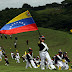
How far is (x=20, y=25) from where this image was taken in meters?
13.7

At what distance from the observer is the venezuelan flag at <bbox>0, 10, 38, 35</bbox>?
44.0ft

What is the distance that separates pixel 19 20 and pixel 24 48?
2976cm

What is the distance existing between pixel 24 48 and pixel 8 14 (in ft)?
141

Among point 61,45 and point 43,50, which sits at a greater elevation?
point 43,50

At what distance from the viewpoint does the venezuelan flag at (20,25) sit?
13.4 metres

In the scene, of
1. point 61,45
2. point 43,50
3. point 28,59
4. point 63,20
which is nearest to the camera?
point 43,50

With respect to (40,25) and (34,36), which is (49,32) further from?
(40,25)

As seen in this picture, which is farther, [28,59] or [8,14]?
[8,14]

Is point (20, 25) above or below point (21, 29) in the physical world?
above

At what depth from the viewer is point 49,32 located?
6397 cm

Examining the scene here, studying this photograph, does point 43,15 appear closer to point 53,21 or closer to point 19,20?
point 53,21

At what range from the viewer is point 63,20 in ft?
234

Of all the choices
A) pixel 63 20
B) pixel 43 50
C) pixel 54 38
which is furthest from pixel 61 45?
pixel 43 50

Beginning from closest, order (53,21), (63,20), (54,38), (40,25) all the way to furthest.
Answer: (54,38), (63,20), (53,21), (40,25)
